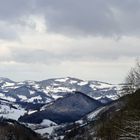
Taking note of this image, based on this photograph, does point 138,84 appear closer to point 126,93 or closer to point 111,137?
point 126,93

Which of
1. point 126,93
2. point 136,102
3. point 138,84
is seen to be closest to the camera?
point 136,102

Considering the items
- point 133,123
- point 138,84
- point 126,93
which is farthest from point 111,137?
point 133,123

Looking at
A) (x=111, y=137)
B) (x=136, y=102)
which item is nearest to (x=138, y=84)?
(x=136, y=102)

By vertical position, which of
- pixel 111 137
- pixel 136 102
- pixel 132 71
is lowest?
pixel 111 137

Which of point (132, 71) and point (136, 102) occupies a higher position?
point (132, 71)

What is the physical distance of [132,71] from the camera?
5550 centimetres

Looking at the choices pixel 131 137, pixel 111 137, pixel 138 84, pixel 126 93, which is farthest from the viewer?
pixel 111 137

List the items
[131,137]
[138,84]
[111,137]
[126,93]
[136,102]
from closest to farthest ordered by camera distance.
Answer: [131,137] → [136,102] → [138,84] → [126,93] → [111,137]

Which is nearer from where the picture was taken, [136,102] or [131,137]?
[131,137]

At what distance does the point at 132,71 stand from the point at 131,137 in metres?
27.7

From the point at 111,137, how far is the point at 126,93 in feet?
40.3

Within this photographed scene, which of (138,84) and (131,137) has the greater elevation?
(138,84)

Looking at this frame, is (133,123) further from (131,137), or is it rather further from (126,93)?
(126,93)

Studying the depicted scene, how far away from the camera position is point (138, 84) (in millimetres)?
49719
